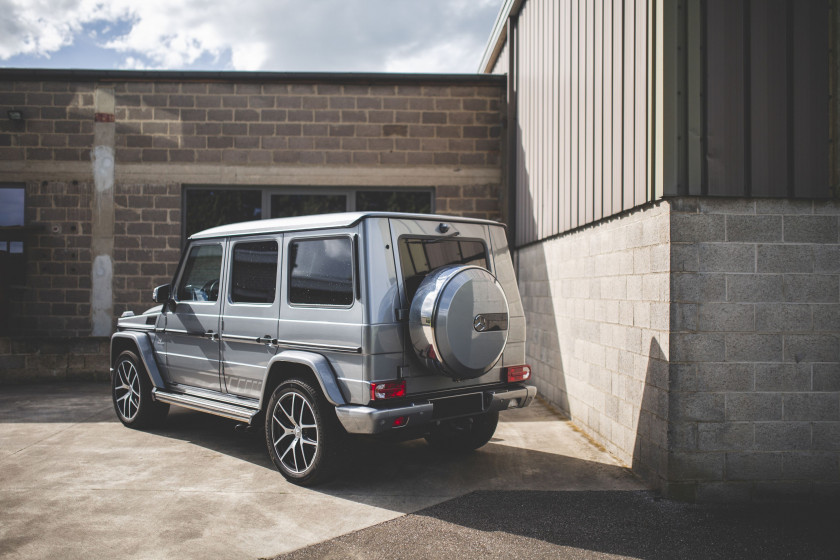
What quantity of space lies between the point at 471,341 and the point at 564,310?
300cm

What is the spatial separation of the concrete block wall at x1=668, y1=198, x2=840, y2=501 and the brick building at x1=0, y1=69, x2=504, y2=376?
225 inches

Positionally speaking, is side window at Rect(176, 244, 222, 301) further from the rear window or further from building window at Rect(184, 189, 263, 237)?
building window at Rect(184, 189, 263, 237)

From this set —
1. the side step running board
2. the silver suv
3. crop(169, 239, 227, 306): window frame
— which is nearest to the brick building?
crop(169, 239, 227, 306): window frame

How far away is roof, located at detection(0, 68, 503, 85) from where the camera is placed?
9719 millimetres

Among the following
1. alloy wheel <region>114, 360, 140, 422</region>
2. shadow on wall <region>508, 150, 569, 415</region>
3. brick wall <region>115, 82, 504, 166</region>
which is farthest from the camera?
brick wall <region>115, 82, 504, 166</region>

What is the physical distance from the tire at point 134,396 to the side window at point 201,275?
0.94m

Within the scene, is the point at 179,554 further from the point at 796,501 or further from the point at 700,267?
the point at 796,501

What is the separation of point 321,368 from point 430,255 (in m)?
1.14

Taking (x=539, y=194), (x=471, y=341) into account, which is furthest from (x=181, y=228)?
(x=471, y=341)

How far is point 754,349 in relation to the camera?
4.51 m

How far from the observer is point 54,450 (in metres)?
5.70

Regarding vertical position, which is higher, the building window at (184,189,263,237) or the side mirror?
the building window at (184,189,263,237)

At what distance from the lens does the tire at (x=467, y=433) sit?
5559 millimetres

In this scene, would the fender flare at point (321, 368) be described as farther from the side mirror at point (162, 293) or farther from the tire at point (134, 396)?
the tire at point (134, 396)
